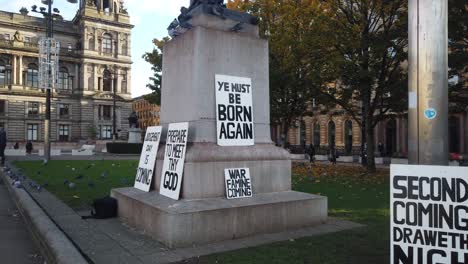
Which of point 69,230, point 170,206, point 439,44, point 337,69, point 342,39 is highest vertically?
point 342,39

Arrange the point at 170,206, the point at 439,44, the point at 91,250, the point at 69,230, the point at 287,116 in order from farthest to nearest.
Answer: the point at 287,116, the point at 69,230, the point at 170,206, the point at 91,250, the point at 439,44

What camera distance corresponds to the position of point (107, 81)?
9625cm

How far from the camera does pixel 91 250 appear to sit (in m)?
5.61

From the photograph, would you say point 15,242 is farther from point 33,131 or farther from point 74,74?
point 74,74

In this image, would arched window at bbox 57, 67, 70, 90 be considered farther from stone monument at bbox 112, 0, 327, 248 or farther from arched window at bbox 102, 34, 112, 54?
stone monument at bbox 112, 0, 327, 248

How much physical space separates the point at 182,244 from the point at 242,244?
34.0 inches

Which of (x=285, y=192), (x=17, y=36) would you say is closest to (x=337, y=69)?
(x=285, y=192)

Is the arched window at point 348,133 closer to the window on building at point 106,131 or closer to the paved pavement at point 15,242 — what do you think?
the paved pavement at point 15,242

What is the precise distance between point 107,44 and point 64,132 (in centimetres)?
2247

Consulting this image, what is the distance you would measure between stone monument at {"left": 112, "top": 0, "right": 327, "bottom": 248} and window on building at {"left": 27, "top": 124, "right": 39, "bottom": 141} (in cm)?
8686

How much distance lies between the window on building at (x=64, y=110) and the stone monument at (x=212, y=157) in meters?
88.6

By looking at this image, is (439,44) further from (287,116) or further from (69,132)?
(69,132)

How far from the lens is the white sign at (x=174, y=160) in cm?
659

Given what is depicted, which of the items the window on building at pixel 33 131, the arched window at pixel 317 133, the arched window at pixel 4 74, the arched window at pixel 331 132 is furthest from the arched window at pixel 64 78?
the arched window at pixel 331 132
